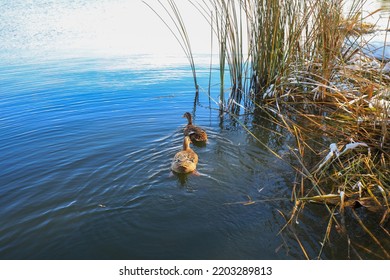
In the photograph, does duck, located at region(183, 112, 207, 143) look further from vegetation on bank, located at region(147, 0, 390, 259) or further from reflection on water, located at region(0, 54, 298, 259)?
vegetation on bank, located at region(147, 0, 390, 259)

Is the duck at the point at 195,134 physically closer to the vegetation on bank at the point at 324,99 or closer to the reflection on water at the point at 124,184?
the reflection on water at the point at 124,184

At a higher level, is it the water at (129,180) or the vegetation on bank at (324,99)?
the vegetation on bank at (324,99)

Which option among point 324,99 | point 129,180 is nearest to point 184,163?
point 129,180

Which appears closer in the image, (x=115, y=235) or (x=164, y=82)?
(x=115, y=235)

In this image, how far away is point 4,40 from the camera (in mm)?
15062

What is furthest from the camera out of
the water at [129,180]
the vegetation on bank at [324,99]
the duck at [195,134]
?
the duck at [195,134]

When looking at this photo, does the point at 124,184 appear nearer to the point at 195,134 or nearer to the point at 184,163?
the point at 184,163

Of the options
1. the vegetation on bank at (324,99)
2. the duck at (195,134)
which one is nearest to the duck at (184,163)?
the duck at (195,134)

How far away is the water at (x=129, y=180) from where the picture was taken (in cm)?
374

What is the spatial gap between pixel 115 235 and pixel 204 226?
1.02m

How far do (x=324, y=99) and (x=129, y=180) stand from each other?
4.52 meters

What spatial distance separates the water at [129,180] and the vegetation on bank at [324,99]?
0.35m
